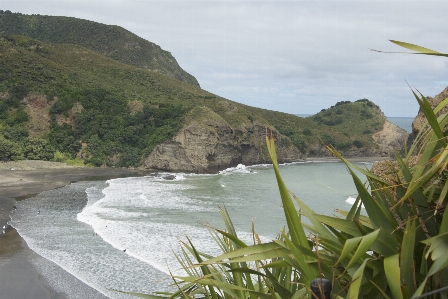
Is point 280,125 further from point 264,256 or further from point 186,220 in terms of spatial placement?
point 264,256

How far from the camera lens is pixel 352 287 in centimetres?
184

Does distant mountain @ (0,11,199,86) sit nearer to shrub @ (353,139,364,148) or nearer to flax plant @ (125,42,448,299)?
shrub @ (353,139,364,148)

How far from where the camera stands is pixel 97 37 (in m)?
107

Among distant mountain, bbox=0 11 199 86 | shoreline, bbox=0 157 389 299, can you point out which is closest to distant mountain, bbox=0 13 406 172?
shoreline, bbox=0 157 389 299

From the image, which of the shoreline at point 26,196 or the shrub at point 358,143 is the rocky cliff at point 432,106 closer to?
the shoreline at point 26,196

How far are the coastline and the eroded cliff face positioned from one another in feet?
12.3

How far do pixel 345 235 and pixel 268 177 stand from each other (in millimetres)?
48124

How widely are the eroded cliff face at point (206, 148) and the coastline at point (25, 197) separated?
3.76 meters

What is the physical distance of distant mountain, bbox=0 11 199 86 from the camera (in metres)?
104

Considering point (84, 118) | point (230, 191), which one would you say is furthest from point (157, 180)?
point (84, 118)

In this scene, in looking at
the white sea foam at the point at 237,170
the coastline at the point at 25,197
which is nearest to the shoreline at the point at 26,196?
the coastline at the point at 25,197

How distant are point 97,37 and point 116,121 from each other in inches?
2012

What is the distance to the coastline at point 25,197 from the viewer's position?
51.5 ft

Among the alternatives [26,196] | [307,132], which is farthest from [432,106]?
[307,132]
